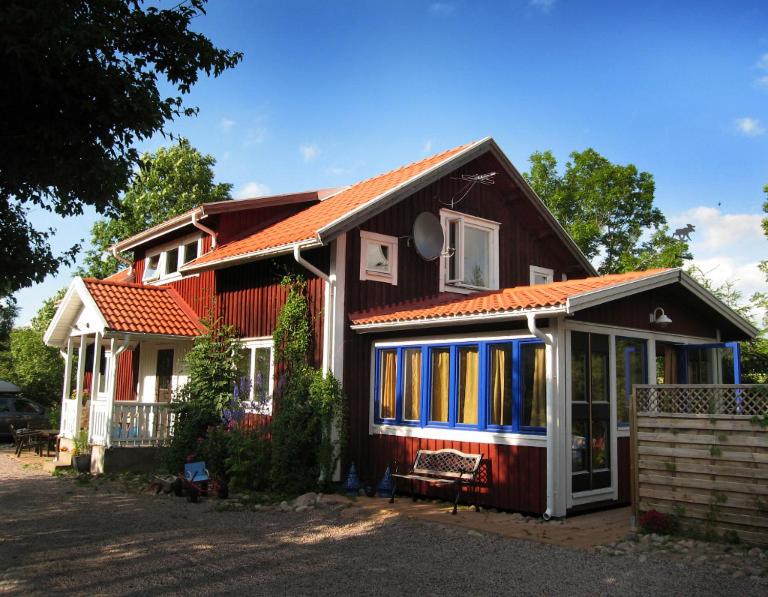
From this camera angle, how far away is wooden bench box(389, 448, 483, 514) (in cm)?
1005

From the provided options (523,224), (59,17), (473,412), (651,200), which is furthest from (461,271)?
(651,200)

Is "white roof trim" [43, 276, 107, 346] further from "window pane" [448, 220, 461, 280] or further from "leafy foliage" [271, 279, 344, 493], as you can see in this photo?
"window pane" [448, 220, 461, 280]

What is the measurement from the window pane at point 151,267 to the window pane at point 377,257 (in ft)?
26.8

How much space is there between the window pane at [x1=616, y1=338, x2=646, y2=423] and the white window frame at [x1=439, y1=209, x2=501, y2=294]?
156 inches

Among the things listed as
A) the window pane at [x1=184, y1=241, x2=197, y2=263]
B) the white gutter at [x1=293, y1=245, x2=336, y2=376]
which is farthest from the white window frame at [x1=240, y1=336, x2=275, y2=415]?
A: the window pane at [x1=184, y1=241, x2=197, y2=263]

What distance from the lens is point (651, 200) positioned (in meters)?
30.0

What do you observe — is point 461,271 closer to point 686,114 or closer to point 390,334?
point 390,334

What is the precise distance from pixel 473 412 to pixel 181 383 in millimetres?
8009

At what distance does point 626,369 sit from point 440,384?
9.88 feet

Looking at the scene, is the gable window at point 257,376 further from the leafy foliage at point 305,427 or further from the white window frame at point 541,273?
the white window frame at point 541,273

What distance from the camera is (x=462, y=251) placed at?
1427 centimetres

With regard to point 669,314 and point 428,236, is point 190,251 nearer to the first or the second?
point 428,236

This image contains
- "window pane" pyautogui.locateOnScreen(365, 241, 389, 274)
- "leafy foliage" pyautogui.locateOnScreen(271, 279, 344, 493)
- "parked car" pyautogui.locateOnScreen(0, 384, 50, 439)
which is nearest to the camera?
"leafy foliage" pyautogui.locateOnScreen(271, 279, 344, 493)

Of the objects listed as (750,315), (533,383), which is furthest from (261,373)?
(750,315)
